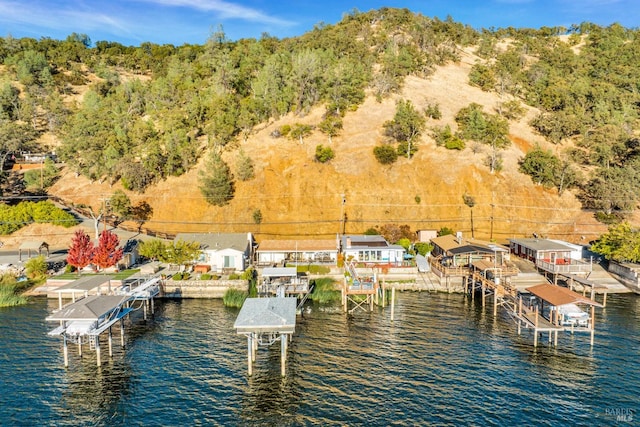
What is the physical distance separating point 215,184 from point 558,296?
5944 cm

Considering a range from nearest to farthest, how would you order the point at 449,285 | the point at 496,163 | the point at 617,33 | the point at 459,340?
the point at 459,340
the point at 449,285
the point at 496,163
the point at 617,33

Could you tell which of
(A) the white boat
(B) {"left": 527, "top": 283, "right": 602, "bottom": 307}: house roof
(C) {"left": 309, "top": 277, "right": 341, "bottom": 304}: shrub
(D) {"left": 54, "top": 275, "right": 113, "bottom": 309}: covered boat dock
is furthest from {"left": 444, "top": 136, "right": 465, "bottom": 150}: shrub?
(D) {"left": 54, "top": 275, "right": 113, "bottom": 309}: covered boat dock

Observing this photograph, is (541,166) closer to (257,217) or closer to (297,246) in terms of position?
(297,246)

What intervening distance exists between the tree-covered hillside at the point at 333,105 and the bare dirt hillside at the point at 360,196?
82.9 inches

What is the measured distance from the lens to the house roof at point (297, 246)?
196 ft

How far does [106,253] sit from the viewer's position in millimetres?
55656

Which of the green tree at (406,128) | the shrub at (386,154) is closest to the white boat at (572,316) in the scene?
the shrub at (386,154)

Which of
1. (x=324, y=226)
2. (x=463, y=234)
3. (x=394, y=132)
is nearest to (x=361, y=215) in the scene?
(x=324, y=226)

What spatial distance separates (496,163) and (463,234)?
2121 cm

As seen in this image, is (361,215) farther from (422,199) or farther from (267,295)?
(267,295)

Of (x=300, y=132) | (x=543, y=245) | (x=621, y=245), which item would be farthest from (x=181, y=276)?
(x=621, y=245)

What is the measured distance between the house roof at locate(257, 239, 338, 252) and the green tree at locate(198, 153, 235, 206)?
2181 cm

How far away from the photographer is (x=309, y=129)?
9600 centimetres

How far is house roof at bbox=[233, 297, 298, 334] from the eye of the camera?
115 feet
